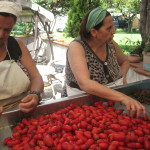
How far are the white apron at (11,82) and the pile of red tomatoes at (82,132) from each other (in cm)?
30

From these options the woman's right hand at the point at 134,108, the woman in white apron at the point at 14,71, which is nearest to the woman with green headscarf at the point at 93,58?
the woman's right hand at the point at 134,108

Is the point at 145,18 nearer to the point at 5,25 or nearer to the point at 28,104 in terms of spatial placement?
the point at 5,25

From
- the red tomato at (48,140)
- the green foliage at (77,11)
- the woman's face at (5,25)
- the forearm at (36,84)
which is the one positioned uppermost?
the green foliage at (77,11)

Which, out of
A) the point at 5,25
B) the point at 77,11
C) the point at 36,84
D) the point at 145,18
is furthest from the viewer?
the point at 77,11

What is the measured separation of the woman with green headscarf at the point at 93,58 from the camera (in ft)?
6.55

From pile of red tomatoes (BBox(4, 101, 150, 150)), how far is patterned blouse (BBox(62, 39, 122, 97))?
1.70ft

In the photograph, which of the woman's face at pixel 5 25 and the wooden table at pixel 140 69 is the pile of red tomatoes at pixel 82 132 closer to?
the woman's face at pixel 5 25

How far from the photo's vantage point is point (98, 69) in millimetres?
2260

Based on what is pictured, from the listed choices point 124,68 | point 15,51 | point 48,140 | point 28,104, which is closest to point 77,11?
point 124,68

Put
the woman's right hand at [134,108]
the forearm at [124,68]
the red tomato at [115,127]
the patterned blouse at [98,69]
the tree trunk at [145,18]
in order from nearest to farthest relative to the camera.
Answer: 1. the red tomato at [115,127]
2. the woman's right hand at [134,108]
3. the patterned blouse at [98,69]
4. the forearm at [124,68]
5. the tree trunk at [145,18]

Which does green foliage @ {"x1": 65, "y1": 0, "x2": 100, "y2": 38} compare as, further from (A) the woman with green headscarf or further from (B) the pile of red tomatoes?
(B) the pile of red tomatoes

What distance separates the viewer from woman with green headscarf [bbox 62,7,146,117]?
6.55 feet

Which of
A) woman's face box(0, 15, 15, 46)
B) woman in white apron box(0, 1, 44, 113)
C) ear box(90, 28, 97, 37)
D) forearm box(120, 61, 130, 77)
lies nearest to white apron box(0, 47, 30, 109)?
woman in white apron box(0, 1, 44, 113)

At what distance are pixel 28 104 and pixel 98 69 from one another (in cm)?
87
